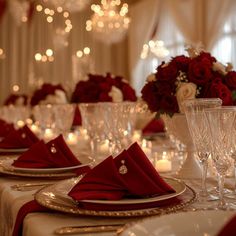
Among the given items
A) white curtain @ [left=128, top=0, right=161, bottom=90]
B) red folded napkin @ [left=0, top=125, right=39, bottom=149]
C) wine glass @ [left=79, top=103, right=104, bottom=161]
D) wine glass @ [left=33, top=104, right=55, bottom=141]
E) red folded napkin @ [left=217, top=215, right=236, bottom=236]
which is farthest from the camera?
white curtain @ [left=128, top=0, right=161, bottom=90]

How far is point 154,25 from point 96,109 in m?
6.30

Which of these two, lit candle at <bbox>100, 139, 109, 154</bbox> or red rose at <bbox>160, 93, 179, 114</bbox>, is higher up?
red rose at <bbox>160, 93, 179, 114</bbox>

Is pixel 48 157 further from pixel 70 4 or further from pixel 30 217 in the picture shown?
pixel 70 4

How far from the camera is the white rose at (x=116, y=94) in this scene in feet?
8.59

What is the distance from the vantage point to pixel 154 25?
8062mm

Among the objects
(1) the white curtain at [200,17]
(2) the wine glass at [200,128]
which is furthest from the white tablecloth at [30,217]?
(1) the white curtain at [200,17]

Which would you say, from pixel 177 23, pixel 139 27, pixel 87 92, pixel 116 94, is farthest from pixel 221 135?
pixel 139 27

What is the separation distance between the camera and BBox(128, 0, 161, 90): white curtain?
8004 mm

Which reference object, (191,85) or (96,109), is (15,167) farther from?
(191,85)

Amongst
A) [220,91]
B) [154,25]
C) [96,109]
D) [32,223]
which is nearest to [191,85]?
[220,91]

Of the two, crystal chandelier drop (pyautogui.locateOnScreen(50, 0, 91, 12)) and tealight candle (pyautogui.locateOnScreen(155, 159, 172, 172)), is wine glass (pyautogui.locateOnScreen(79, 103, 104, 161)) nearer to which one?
tealight candle (pyautogui.locateOnScreen(155, 159, 172, 172))

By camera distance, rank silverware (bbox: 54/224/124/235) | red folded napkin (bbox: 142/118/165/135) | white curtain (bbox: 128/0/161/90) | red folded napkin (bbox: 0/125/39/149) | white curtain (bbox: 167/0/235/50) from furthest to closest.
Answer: white curtain (bbox: 128/0/161/90) < white curtain (bbox: 167/0/235/50) < red folded napkin (bbox: 142/118/165/135) < red folded napkin (bbox: 0/125/39/149) < silverware (bbox: 54/224/124/235)

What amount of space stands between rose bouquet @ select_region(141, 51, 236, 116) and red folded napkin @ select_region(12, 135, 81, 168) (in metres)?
0.35

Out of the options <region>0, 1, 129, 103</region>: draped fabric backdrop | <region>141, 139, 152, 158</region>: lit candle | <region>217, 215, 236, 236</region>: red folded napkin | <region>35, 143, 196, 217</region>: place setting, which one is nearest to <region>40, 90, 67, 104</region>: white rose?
<region>141, 139, 152, 158</region>: lit candle
